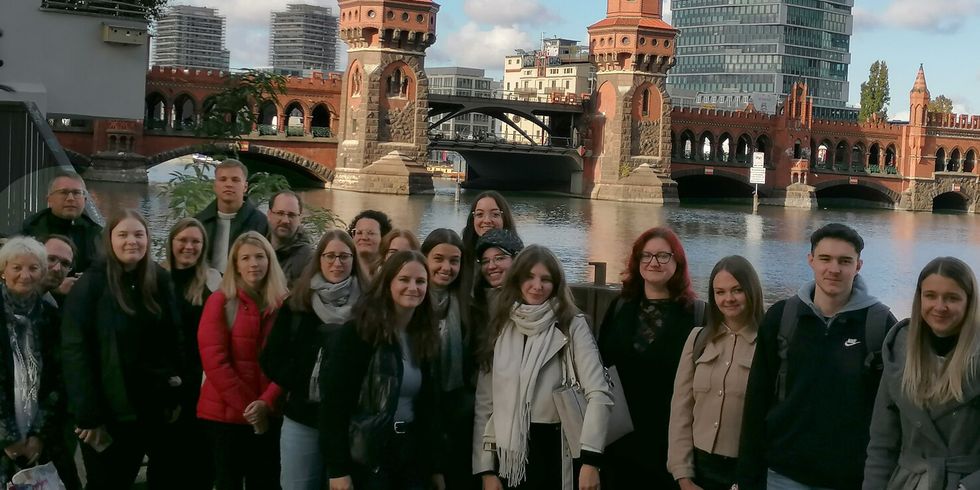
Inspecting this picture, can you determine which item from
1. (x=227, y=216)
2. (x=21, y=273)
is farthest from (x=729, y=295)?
(x=227, y=216)

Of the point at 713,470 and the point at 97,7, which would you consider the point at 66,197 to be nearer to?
the point at 713,470

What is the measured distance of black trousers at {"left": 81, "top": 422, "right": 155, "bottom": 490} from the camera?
411cm

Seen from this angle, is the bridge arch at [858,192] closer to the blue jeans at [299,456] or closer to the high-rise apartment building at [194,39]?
the blue jeans at [299,456]

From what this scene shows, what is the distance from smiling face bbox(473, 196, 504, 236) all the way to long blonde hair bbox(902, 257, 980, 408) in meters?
1.75

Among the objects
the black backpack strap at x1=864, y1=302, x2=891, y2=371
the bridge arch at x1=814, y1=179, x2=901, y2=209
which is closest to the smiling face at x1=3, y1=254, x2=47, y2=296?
the black backpack strap at x1=864, y1=302, x2=891, y2=371

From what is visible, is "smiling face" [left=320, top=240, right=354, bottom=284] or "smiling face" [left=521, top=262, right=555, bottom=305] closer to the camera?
"smiling face" [left=521, top=262, right=555, bottom=305]

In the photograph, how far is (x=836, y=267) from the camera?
3371mm

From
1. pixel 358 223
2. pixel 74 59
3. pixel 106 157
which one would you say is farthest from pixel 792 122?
pixel 358 223

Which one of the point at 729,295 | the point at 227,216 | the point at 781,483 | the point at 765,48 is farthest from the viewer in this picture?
the point at 765,48

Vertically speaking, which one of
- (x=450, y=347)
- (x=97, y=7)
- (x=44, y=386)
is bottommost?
(x=44, y=386)

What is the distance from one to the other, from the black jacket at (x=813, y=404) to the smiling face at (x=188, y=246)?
6.37ft

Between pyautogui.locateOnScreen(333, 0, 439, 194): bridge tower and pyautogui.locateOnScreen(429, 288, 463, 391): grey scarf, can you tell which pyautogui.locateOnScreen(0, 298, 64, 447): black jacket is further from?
pyautogui.locateOnScreen(333, 0, 439, 194): bridge tower

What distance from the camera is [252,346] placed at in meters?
4.06

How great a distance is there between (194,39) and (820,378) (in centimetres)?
16831
